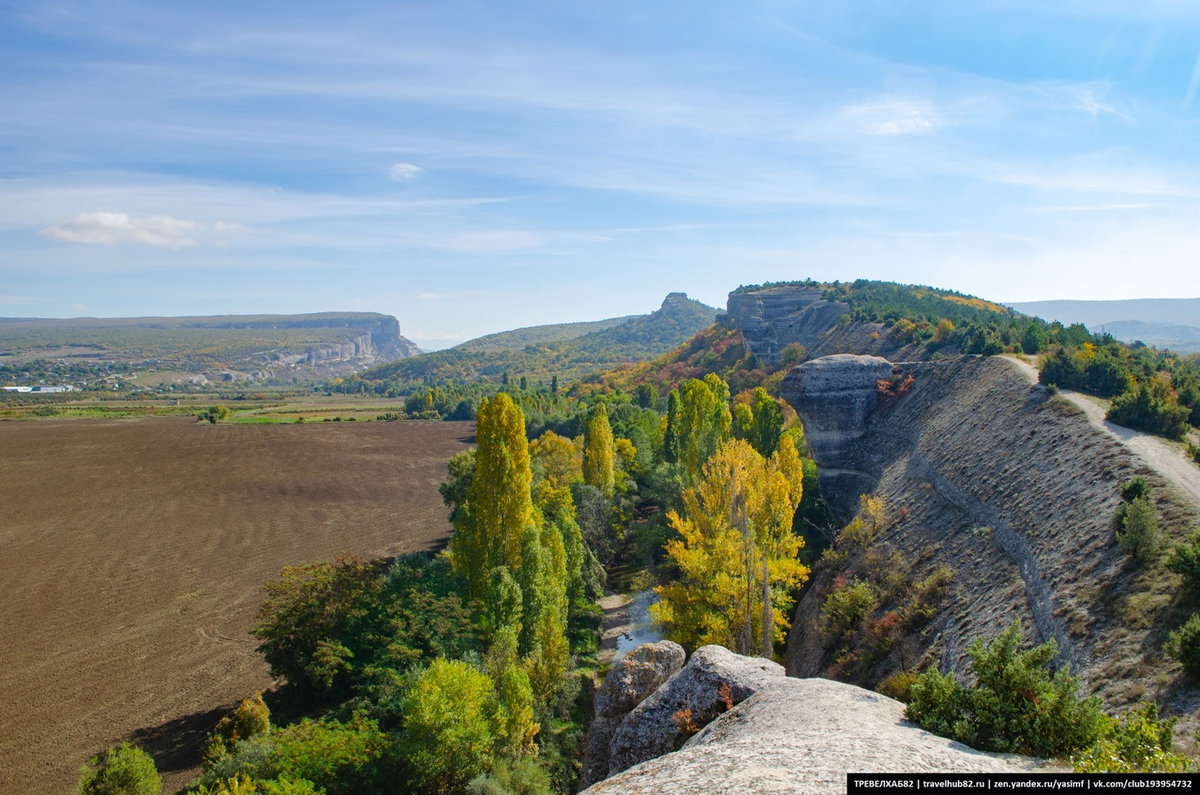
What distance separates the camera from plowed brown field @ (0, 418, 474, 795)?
87.1 feet

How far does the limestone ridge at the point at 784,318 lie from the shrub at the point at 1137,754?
7710 centimetres

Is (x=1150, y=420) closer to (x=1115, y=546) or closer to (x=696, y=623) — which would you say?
(x=1115, y=546)

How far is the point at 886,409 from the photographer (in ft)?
140

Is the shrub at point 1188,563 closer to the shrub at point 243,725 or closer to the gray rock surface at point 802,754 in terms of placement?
the gray rock surface at point 802,754

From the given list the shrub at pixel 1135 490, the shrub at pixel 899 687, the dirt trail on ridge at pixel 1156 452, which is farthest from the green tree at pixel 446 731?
the dirt trail on ridge at pixel 1156 452

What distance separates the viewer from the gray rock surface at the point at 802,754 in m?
10.1

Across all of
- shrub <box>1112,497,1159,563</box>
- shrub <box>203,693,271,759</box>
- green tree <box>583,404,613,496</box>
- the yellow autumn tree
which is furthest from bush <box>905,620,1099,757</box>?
green tree <box>583,404,613,496</box>

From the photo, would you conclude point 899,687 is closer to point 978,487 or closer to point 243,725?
point 978,487

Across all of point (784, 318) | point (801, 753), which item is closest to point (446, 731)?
point (801, 753)

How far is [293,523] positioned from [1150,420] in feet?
196

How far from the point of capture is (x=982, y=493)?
26766 millimetres

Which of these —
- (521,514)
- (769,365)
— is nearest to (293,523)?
(521,514)

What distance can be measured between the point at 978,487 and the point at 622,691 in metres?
18.6

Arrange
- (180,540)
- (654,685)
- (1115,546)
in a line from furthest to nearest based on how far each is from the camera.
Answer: (180,540), (654,685), (1115,546)
